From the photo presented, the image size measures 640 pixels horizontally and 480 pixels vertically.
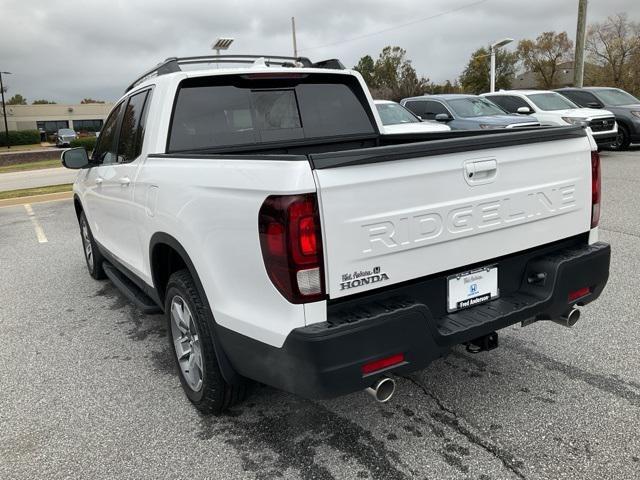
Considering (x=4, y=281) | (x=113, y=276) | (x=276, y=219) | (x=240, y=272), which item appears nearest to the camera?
(x=276, y=219)

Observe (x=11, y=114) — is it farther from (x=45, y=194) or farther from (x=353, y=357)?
(x=353, y=357)

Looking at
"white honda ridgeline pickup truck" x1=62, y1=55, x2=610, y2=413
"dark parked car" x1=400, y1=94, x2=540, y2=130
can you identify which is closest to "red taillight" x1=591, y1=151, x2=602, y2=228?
"white honda ridgeline pickup truck" x1=62, y1=55, x2=610, y2=413

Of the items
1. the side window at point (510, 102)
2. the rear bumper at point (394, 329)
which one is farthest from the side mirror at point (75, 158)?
the side window at point (510, 102)

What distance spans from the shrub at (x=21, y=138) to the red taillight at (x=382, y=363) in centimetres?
7253

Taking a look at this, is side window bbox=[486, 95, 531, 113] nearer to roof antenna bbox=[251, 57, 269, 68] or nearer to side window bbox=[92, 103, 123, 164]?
roof antenna bbox=[251, 57, 269, 68]

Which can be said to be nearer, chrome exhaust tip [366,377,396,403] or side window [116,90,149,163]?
chrome exhaust tip [366,377,396,403]

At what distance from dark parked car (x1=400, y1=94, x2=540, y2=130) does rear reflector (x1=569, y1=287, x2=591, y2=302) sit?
376 inches

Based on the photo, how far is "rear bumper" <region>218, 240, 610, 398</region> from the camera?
2.28 m

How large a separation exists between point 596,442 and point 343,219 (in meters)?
1.75

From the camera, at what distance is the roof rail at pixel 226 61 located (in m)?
3.83

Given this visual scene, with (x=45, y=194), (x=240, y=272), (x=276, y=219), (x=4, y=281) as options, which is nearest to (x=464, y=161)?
(x=276, y=219)

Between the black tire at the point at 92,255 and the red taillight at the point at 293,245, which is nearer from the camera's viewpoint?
the red taillight at the point at 293,245

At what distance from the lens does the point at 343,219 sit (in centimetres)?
227

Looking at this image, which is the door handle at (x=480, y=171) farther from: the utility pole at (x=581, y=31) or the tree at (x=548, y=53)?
the tree at (x=548, y=53)
